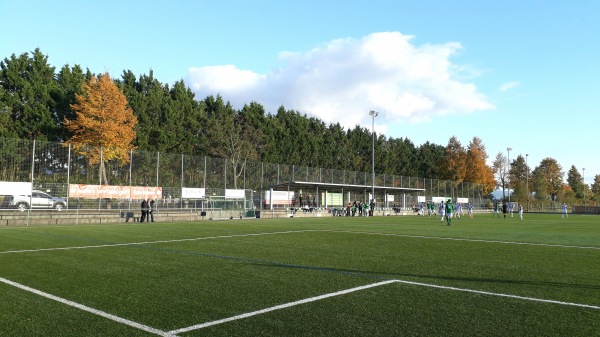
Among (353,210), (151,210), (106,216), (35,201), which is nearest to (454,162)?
(353,210)

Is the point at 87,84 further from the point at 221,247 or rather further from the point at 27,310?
the point at 27,310

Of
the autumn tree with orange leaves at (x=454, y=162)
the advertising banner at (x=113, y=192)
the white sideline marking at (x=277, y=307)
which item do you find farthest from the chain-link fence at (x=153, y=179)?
the autumn tree with orange leaves at (x=454, y=162)

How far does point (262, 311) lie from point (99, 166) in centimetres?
2941

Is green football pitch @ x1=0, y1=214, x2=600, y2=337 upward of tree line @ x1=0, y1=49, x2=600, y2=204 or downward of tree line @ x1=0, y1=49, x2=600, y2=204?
downward

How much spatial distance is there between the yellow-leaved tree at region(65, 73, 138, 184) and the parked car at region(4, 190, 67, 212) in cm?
1848

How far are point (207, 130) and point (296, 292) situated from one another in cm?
5407

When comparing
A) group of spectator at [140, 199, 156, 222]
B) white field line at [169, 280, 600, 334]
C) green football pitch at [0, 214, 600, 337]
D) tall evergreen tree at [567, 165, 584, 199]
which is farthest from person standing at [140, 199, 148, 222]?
tall evergreen tree at [567, 165, 584, 199]

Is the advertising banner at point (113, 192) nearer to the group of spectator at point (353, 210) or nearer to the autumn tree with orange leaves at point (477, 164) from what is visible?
the group of spectator at point (353, 210)

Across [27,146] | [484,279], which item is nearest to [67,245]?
[484,279]

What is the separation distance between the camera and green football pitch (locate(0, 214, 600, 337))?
17.0ft

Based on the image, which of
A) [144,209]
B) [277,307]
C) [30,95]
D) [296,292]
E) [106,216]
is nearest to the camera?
[277,307]

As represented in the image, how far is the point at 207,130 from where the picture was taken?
194ft

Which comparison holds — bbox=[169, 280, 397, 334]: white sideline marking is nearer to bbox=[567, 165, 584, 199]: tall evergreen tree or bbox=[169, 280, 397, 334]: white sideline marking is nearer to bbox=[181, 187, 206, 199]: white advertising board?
bbox=[181, 187, 206, 199]: white advertising board

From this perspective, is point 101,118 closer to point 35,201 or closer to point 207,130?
point 207,130
